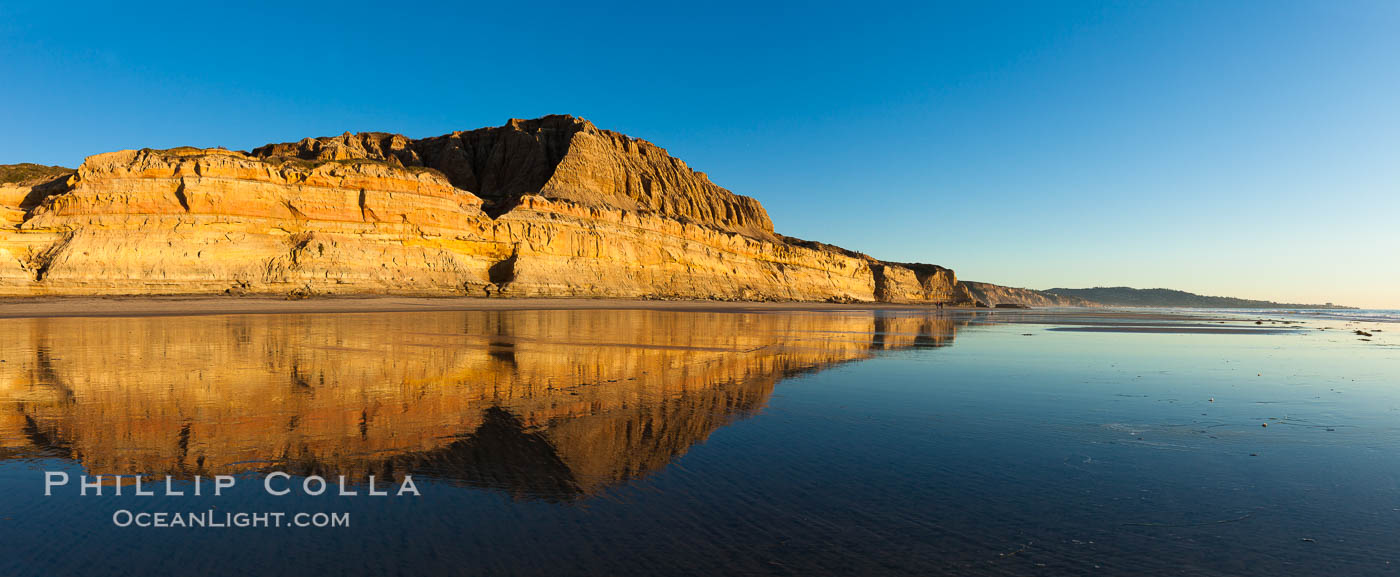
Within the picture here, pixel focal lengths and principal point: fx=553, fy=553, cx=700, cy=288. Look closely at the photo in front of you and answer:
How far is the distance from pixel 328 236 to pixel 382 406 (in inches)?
1750

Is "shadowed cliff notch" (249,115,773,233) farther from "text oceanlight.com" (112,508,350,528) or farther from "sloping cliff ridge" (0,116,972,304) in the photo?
"text oceanlight.com" (112,508,350,528)

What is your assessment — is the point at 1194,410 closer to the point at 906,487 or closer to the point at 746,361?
the point at 906,487

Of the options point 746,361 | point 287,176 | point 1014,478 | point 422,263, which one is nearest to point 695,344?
point 746,361

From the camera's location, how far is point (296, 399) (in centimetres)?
714

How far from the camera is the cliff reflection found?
472cm

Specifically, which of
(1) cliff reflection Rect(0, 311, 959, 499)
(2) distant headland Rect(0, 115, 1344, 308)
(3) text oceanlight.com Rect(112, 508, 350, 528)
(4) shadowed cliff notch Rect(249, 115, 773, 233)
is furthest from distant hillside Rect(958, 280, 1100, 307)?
(3) text oceanlight.com Rect(112, 508, 350, 528)

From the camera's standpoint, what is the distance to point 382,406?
6844mm

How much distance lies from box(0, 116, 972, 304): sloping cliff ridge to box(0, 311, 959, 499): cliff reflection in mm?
29717

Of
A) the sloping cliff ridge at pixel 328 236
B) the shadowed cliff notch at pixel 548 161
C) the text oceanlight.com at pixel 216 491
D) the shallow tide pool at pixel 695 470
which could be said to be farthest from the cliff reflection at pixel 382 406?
the shadowed cliff notch at pixel 548 161

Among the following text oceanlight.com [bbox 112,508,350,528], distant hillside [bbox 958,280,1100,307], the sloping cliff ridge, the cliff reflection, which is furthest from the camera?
distant hillside [bbox 958,280,1100,307]

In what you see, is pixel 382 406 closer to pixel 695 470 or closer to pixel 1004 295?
pixel 695 470

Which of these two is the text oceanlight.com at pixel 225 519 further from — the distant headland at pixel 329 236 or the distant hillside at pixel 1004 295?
the distant hillside at pixel 1004 295

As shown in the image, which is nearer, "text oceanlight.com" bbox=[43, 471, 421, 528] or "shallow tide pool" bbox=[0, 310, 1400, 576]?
"shallow tide pool" bbox=[0, 310, 1400, 576]

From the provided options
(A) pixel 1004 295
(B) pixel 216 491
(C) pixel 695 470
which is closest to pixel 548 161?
(B) pixel 216 491
